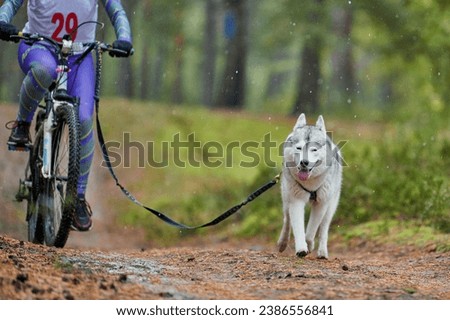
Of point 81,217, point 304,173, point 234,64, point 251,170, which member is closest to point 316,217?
point 304,173

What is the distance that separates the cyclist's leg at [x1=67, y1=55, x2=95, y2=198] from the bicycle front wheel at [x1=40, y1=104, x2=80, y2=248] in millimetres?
201

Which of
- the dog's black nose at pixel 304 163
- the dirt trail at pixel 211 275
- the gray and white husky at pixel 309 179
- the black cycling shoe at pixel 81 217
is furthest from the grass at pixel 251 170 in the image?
the black cycling shoe at pixel 81 217

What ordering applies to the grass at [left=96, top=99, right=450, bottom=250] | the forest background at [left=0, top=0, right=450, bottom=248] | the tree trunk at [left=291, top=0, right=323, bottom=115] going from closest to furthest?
the grass at [left=96, top=99, right=450, bottom=250] → the forest background at [left=0, top=0, right=450, bottom=248] → the tree trunk at [left=291, top=0, right=323, bottom=115]

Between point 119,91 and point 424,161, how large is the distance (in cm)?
3227

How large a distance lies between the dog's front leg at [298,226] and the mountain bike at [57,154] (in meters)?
1.99

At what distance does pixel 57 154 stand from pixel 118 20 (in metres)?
1.31

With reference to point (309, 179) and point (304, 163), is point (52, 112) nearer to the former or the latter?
point (304, 163)

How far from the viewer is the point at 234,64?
2553 cm

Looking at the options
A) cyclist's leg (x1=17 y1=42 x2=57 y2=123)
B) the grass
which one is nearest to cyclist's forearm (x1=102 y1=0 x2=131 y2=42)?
cyclist's leg (x1=17 y1=42 x2=57 y2=123)

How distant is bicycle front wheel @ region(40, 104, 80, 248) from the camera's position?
6.47m

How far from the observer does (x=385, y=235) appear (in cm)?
1005

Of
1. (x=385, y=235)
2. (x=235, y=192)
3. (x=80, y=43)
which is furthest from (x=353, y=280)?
(x=235, y=192)

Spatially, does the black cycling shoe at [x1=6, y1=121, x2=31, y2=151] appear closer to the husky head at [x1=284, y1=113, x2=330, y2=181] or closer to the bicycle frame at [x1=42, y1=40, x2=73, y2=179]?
the bicycle frame at [x1=42, y1=40, x2=73, y2=179]
